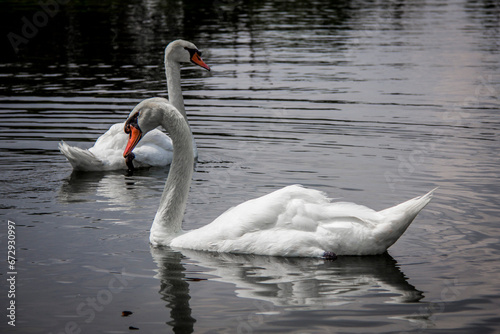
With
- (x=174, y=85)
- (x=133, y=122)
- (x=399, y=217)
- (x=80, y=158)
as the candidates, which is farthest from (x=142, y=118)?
(x=174, y=85)

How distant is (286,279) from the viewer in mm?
7660

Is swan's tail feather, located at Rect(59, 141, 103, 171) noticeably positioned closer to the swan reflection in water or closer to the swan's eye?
the swan's eye

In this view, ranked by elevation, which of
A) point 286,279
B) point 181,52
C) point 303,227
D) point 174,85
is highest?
point 181,52

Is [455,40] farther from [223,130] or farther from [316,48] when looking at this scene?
[223,130]

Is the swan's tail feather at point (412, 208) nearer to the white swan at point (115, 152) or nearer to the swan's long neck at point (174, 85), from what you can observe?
the white swan at point (115, 152)

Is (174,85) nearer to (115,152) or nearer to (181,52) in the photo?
(181,52)

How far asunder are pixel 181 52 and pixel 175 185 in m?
6.06

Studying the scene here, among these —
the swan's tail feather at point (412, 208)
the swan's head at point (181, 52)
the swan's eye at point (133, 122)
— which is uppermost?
the swan's eye at point (133, 122)

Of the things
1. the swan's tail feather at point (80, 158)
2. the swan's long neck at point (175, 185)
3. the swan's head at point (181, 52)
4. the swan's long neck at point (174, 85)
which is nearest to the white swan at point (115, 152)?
the swan's tail feather at point (80, 158)

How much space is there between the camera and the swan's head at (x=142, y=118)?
28.9 feet

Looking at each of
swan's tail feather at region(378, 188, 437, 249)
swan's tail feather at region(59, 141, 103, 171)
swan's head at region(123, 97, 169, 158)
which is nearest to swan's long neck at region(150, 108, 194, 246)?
swan's head at region(123, 97, 169, 158)

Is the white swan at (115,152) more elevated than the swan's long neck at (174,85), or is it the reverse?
the swan's long neck at (174,85)

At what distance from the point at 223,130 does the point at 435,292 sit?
8587mm

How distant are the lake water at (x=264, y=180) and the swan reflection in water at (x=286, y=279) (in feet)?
0.08
